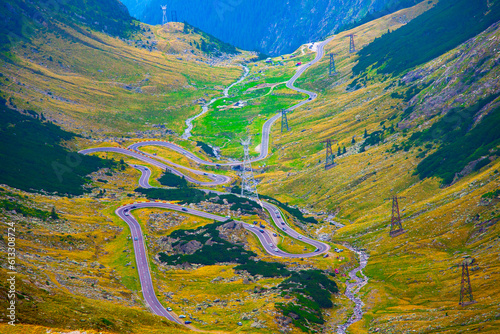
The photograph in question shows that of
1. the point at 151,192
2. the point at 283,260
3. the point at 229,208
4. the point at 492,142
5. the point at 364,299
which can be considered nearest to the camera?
the point at 364,299

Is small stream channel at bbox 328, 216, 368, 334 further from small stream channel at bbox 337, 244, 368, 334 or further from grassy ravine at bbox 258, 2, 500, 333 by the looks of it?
grassy ravine at bbox 258, 2, 500, 333

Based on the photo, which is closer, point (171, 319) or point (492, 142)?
point (171, 319)

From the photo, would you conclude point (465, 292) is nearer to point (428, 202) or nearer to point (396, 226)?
point (396, 226)

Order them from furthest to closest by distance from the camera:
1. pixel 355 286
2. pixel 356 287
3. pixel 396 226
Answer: pixel 396 226 → pixel 355 286 → pixel 356 287

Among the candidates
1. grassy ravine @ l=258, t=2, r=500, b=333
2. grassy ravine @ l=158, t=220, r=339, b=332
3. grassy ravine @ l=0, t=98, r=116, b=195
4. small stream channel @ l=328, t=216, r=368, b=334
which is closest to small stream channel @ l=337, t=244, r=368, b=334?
small stream channel @ l=328, t=216, r=368, b=334

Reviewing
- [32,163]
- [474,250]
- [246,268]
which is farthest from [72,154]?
[474,250]

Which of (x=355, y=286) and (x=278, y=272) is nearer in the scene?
(x=278, y=272)

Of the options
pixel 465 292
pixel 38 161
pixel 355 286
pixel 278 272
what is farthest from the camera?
pixel 38 161

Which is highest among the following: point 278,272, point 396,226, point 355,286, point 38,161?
point 38,161

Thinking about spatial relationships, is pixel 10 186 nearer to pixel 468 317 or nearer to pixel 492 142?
pixel 468 317

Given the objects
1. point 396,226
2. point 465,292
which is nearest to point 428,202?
point 396,226

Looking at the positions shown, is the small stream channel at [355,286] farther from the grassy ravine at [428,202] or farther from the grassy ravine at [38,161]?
the grassy ravine at [38,161]
